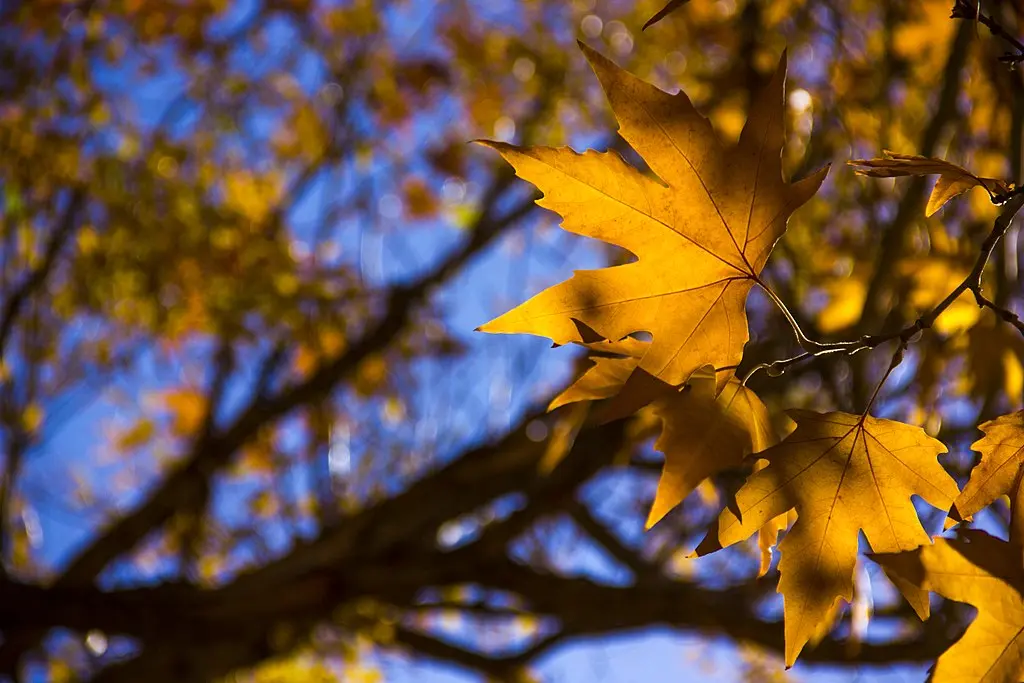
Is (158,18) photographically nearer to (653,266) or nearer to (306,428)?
(306,428)

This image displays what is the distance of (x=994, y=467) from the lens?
102cm

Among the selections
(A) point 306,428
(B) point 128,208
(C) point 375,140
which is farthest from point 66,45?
(A) point 306,428

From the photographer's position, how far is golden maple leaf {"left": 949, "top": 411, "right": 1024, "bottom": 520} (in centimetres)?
101

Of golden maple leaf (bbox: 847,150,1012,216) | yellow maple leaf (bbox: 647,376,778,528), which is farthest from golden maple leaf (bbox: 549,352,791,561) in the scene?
golden maple leaf (bbox: 847,150,1012,216)

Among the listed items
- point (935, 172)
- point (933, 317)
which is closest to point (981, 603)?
point (933, 317)

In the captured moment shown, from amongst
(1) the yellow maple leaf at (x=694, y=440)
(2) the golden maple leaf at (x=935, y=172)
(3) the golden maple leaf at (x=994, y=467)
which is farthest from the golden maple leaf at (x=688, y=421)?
(2) the golden maple leaf at (x=935, y=172)

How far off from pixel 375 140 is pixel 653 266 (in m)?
4.37

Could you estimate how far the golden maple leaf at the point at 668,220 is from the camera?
1043 mm

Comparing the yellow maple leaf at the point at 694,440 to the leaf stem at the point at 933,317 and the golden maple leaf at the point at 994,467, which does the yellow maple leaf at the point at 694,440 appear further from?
the golden maple leaf at the point at 994,467

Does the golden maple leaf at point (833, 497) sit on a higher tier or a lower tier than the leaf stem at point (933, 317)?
lower

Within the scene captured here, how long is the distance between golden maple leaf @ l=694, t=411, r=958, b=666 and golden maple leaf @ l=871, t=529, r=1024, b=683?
167 mm

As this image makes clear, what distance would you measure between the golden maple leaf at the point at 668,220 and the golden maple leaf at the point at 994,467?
316 millimetres

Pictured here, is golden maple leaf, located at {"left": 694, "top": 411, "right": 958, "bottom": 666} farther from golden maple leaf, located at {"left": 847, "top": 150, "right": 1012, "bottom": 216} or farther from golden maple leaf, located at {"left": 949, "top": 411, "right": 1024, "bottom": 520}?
golden maple leaf, located at {"left": 847, "top": 150, "right": 1012, "bottom": 216}

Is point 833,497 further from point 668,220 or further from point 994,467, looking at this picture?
point 668,220
